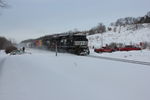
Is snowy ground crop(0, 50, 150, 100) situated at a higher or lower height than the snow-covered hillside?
lower

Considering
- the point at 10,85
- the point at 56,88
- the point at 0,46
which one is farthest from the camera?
the point at 0,46

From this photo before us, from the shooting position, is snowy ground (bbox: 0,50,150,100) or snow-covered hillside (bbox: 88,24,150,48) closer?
snowy ground (bbox: 0,50,150,100)

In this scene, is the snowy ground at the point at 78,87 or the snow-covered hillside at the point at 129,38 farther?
the snow-covered hillside at the point at 129,38

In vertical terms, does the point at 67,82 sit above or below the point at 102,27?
below

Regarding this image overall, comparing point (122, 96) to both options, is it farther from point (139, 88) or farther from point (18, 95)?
→ point (18, 95)

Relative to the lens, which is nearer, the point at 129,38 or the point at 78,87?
the point at 78,87

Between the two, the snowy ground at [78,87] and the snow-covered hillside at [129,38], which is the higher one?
the snow-covered hillside at [129,38]

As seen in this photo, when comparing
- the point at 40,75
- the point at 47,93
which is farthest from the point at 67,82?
the point at 40,75

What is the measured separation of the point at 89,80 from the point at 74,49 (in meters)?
17.5

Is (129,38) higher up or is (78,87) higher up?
(129,38)

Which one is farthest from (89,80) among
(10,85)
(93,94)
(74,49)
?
(74,49)

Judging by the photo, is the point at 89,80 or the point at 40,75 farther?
the point at 40,75

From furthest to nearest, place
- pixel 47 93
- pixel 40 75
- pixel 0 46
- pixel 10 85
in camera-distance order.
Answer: pixel 0 46
pixel 40 75
pixel 10 85
pixel 47 93

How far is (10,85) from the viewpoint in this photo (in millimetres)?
7609
